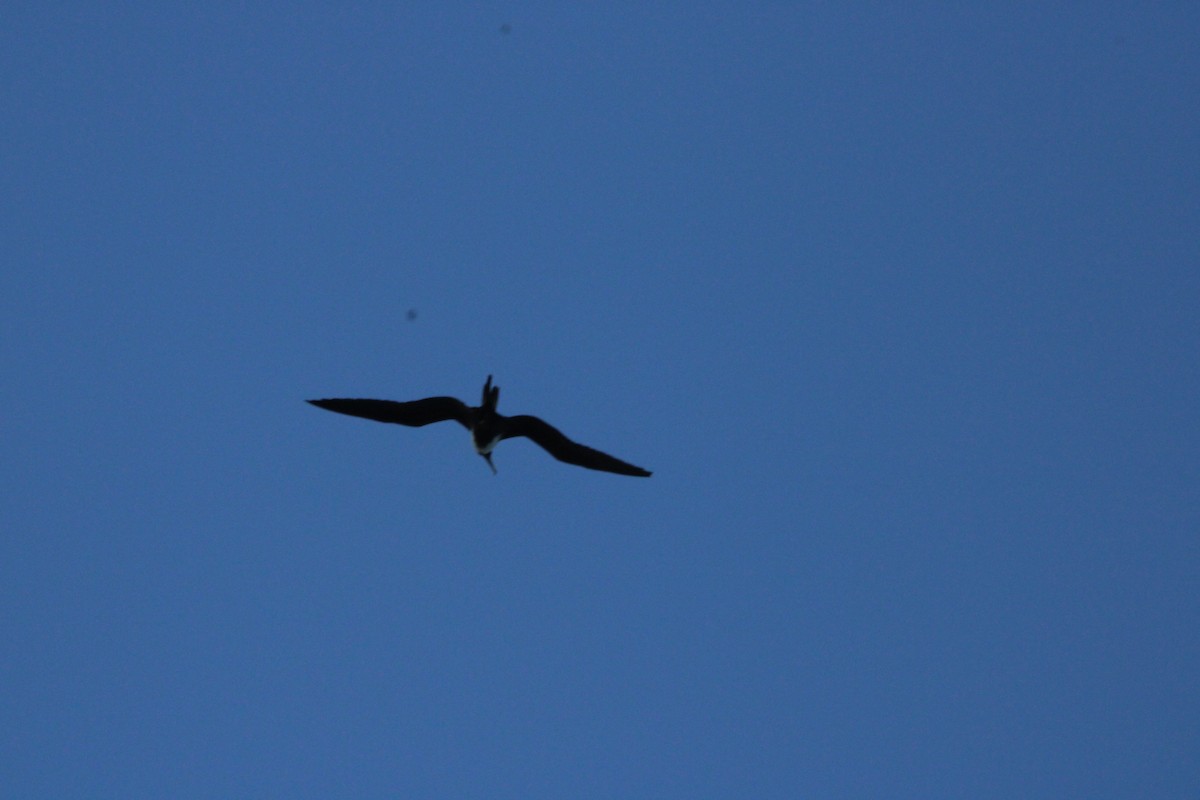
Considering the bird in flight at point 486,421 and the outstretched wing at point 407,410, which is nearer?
the bird in flight at point 486,421

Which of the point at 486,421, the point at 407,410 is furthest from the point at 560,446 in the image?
the point at 407,410

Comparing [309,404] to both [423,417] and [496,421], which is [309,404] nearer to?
[423,417]

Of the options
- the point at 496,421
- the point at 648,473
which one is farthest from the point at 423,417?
the point at 648,473

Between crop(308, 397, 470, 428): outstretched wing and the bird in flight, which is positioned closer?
the bird in flight

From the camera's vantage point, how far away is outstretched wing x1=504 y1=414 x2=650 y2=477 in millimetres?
23688

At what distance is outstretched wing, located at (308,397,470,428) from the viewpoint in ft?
80.2

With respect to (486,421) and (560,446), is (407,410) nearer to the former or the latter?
(486,421)

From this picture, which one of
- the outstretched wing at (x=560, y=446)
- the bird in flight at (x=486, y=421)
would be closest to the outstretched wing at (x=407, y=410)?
the bird in flight at (x=486, y=421)

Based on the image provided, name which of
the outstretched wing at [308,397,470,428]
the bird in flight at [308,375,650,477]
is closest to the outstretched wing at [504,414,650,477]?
the bird in flight at [308,375,650,477]

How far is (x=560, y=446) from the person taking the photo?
24.0m

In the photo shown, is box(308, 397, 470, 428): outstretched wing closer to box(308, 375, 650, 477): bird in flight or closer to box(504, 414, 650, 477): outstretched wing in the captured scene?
box(308, 375, 650, 477): bird in flight

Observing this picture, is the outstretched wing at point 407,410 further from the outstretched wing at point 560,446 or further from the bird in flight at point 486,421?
the outstretched wing at point 560,446

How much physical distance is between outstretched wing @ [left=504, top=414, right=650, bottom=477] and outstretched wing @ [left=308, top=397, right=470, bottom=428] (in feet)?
3.35

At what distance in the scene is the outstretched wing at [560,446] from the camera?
23.7 m
